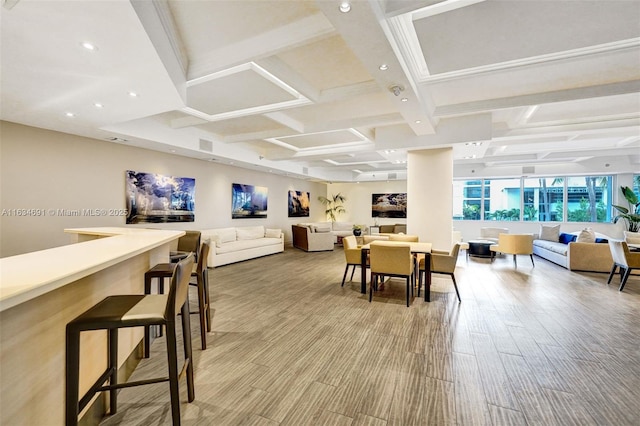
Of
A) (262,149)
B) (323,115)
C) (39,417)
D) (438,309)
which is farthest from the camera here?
(262,149)

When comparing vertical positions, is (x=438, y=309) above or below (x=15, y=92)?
below

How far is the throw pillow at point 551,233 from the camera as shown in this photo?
7.96 meters

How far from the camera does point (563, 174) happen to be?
9.23 metres

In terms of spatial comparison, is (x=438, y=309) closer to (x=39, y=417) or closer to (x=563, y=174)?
(x=39, y=417)

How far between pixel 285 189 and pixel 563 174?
9244mm

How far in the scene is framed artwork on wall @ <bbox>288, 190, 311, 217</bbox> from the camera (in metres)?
10.4

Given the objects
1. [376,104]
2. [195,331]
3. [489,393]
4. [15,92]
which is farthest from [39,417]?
[376,104]

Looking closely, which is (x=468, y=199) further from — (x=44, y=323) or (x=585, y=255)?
(x=44, y=323)

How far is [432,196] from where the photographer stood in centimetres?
601

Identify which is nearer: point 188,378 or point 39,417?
point 39,417

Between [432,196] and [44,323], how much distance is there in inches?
237

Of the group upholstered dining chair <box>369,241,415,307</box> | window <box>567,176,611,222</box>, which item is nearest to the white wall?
upholstered dining chair <box>369,241,415,307</box>

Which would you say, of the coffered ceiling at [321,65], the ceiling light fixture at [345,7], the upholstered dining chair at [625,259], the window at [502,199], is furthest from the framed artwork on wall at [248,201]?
the window at [502,199]

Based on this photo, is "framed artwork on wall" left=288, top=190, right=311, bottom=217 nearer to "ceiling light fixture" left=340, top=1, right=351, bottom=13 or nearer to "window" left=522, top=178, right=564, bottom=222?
"window" left=522, top=178, right=564, bottom=222
